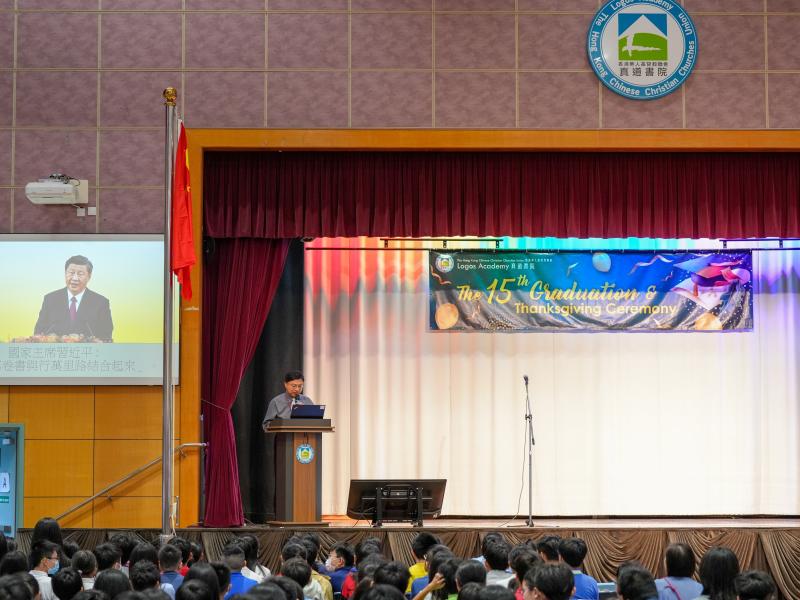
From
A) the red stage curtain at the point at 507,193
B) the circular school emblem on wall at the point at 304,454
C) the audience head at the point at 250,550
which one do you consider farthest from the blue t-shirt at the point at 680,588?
the red stage curtain at the point at 507,193

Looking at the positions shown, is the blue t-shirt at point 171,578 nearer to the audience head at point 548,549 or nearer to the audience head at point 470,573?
the audience head at point 470,573

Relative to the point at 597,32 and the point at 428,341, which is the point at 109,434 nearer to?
the point at 428,341

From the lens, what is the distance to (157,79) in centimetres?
985

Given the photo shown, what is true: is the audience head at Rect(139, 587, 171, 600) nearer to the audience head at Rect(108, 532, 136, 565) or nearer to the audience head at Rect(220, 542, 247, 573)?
the audience head at Rect(220, 542, 247, 573)

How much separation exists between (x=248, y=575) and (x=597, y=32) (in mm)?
6324

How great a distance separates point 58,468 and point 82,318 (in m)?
1.31

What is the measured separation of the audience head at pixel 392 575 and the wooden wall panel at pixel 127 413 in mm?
5376

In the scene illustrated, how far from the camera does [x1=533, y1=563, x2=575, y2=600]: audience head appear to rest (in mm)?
3998

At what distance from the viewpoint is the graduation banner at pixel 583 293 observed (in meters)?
10.5

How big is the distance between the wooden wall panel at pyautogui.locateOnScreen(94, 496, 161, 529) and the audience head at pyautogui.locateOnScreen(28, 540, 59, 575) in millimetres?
3912

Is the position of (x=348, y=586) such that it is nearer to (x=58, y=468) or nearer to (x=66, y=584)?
(x=66, y=584)

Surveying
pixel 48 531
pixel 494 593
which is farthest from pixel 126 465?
pixel 494 593

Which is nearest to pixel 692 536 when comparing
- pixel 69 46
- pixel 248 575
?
pixel 248 575

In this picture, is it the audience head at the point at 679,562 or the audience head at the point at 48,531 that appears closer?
the audience head at the point at 679,562
